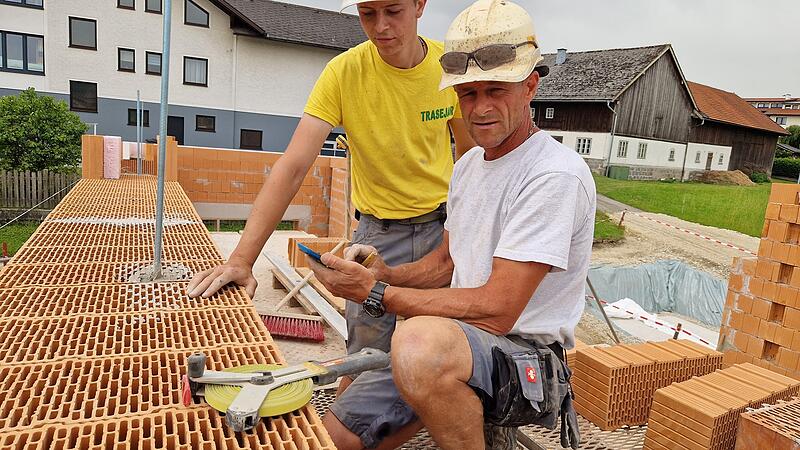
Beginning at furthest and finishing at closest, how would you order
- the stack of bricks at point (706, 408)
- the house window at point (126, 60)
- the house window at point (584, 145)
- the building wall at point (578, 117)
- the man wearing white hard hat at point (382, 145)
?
the house window at point (584, 145) < the building wall at point (578, 117) < the house window at point (126, 60) < the stack of bricks at point (706, 408) < the man wearing white hard hat at point (382, 145)

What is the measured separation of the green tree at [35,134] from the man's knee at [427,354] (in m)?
15.3

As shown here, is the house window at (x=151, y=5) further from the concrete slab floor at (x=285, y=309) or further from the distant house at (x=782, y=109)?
the distant house at (x=782, y=109)

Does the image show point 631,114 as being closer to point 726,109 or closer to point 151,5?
point 726,109

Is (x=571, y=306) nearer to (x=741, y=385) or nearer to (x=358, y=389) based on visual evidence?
(x=358, y=389)

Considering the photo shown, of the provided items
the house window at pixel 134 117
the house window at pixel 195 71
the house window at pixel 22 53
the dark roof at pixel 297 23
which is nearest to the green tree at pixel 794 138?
the dark roof at pixel 297 23

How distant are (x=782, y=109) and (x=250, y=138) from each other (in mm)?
68987

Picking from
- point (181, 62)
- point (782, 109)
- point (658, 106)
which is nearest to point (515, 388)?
point (181, 62)

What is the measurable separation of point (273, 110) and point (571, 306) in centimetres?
2195


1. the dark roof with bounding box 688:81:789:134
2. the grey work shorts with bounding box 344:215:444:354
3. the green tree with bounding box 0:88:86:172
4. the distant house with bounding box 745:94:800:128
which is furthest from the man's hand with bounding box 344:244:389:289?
the distant house with bounding box 745:94:800:128

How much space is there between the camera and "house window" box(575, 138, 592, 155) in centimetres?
2881

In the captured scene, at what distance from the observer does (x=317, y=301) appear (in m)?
5.59

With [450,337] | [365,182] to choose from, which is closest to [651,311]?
[365,182]

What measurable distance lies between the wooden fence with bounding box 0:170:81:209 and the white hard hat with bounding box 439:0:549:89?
14.3m

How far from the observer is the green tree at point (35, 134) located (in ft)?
44.3
